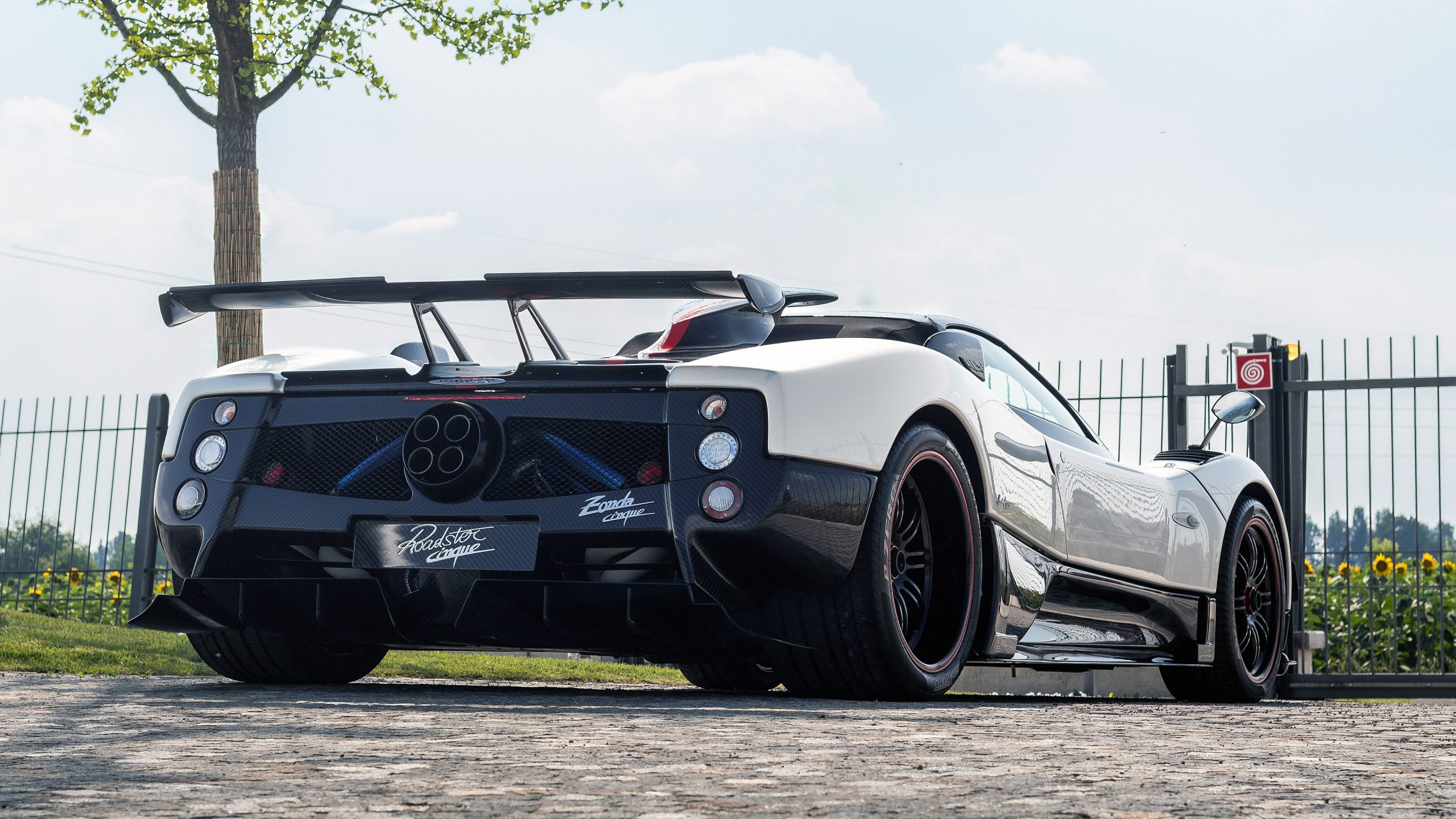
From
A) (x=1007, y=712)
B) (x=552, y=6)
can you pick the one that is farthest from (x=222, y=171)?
(x=1007, y=712)

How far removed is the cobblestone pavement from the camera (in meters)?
2.24

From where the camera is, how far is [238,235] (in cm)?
1061

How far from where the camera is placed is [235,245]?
10.6 metres

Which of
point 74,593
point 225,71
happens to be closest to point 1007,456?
point 225,71

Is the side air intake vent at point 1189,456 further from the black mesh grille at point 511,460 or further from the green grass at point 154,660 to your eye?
the black mesh grille at point 511,460

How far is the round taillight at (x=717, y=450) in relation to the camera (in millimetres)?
4293

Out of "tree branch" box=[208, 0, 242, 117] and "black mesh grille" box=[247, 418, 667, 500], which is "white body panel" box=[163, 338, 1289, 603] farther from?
"tree branch" box=[208, 0, 242, 117]

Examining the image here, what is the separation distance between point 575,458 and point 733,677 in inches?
93.9

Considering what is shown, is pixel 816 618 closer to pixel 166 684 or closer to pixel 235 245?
pixel 166 684

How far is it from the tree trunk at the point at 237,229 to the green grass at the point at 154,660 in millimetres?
1956

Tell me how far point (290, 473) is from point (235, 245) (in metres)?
6.31

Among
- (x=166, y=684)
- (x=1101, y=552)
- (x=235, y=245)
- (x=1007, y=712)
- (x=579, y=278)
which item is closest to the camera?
(x=1007, y=712)

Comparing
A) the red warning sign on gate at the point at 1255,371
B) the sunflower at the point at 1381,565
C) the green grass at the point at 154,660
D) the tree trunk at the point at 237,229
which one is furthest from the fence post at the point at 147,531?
the sunflower at the point at 1381,565

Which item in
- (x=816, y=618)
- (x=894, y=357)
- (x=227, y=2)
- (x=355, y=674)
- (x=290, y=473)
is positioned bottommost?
(x=355, y=674)
